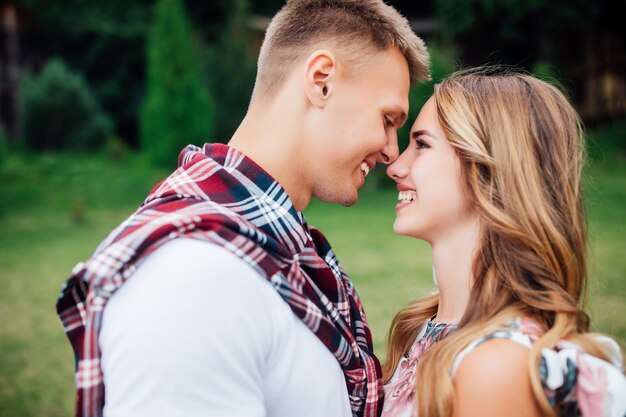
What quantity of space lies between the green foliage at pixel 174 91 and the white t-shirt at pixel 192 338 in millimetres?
15818

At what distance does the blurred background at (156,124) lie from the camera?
743cm

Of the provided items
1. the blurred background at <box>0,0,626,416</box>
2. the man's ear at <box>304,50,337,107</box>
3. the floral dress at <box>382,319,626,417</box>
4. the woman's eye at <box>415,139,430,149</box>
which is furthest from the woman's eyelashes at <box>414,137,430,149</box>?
the blurred background at <box>0,0,626,416</box>

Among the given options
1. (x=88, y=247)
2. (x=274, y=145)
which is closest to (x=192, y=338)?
(x=274, y=145)

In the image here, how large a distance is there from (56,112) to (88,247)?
34.9 ft

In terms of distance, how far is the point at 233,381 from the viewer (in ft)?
4.83

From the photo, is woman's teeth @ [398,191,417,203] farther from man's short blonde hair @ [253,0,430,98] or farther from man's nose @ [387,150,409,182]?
man's short blonde hair @ [253,0,430,98]

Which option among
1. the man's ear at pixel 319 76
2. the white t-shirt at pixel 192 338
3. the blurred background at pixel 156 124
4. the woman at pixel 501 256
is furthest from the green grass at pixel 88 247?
the white t-shirt at pixel 192 338

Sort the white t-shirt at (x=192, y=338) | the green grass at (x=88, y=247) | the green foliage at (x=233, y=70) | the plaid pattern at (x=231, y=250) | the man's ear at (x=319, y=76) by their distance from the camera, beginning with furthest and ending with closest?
the green foliage at (x=233, y=70) < the green grass at (x=88, y=247) < the man's ear at (x=319, y=76) < the plaid pattern at (x=231, y=250) < the white t-shirt at (x=192, y=338)

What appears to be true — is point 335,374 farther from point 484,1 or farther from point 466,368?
point 484,1

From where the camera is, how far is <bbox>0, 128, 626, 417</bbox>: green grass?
598cm

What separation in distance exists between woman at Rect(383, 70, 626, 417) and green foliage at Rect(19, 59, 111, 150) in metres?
19.7

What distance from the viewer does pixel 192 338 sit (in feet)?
4.71

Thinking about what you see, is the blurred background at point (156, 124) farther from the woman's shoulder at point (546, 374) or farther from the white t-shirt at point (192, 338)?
the white t-shirt at point (192, 338)

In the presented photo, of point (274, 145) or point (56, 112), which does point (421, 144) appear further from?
point (56, 112)
